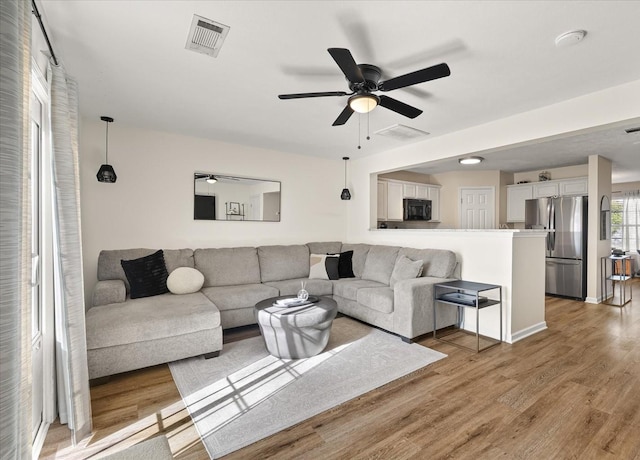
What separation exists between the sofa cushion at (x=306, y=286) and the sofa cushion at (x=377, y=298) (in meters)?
0.60

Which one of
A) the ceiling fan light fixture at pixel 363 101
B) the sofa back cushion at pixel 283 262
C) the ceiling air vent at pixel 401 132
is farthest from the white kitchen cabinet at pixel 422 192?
the ceiling fan light fixture at pixel 363 101

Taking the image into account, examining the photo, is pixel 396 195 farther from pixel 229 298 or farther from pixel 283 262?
pixel 229 298

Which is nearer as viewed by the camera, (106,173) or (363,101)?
(363,101)

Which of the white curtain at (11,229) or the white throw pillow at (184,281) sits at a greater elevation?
the white curtain at (11,229)

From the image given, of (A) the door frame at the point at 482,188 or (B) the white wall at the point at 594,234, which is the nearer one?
(B) the white wall at the point at 594,234

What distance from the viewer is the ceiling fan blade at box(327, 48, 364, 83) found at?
1855 millimetres

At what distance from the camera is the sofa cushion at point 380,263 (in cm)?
432

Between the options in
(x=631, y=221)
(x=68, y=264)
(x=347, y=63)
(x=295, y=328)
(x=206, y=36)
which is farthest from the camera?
(x=631, y=221)

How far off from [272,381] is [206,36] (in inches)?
101

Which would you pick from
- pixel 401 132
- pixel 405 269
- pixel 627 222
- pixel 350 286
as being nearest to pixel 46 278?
pixel 350 286

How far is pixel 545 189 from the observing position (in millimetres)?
6316

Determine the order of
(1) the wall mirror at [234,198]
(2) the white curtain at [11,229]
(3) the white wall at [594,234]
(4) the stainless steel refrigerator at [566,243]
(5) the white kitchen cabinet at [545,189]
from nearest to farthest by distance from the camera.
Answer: (2) the white curtain at [11,229] < (1) the wall mirror at [234,198] < (3) the white wall at [594,234] < (4) the stainless steel refrigerator at [566,243] < (5) the white kitchen cabinet at [545,189]

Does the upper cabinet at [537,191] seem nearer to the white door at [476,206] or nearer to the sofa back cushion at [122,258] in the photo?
the white door at [476,206]

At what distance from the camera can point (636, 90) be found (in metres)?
2.67
